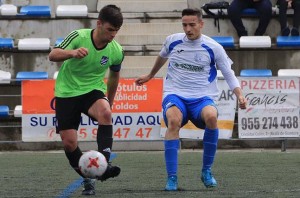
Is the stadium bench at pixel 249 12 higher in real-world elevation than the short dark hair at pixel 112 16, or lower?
lower

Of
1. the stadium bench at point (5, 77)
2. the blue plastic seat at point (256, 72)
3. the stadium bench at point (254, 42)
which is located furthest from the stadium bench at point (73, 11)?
the blue plastic seat at point (256, 72)

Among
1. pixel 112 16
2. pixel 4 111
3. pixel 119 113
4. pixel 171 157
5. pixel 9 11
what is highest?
pixel 112 16

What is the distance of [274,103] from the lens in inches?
618

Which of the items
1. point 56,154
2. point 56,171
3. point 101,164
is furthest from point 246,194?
point 56,154

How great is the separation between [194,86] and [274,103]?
6630 mm

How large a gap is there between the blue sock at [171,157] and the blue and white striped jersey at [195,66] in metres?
0.54

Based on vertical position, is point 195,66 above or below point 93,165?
above

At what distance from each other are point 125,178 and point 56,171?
4.78ft

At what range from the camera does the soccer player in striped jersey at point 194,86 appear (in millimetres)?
9094

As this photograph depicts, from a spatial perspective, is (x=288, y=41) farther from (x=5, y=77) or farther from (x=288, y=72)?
(x=5, y=77)

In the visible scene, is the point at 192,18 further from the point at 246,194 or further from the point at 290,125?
the point at 290,125

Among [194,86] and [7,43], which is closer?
[194,86]

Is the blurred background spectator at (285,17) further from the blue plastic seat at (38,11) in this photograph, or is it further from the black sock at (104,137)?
the black sock at (104,137)

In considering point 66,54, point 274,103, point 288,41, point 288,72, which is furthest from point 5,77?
point 66,54
